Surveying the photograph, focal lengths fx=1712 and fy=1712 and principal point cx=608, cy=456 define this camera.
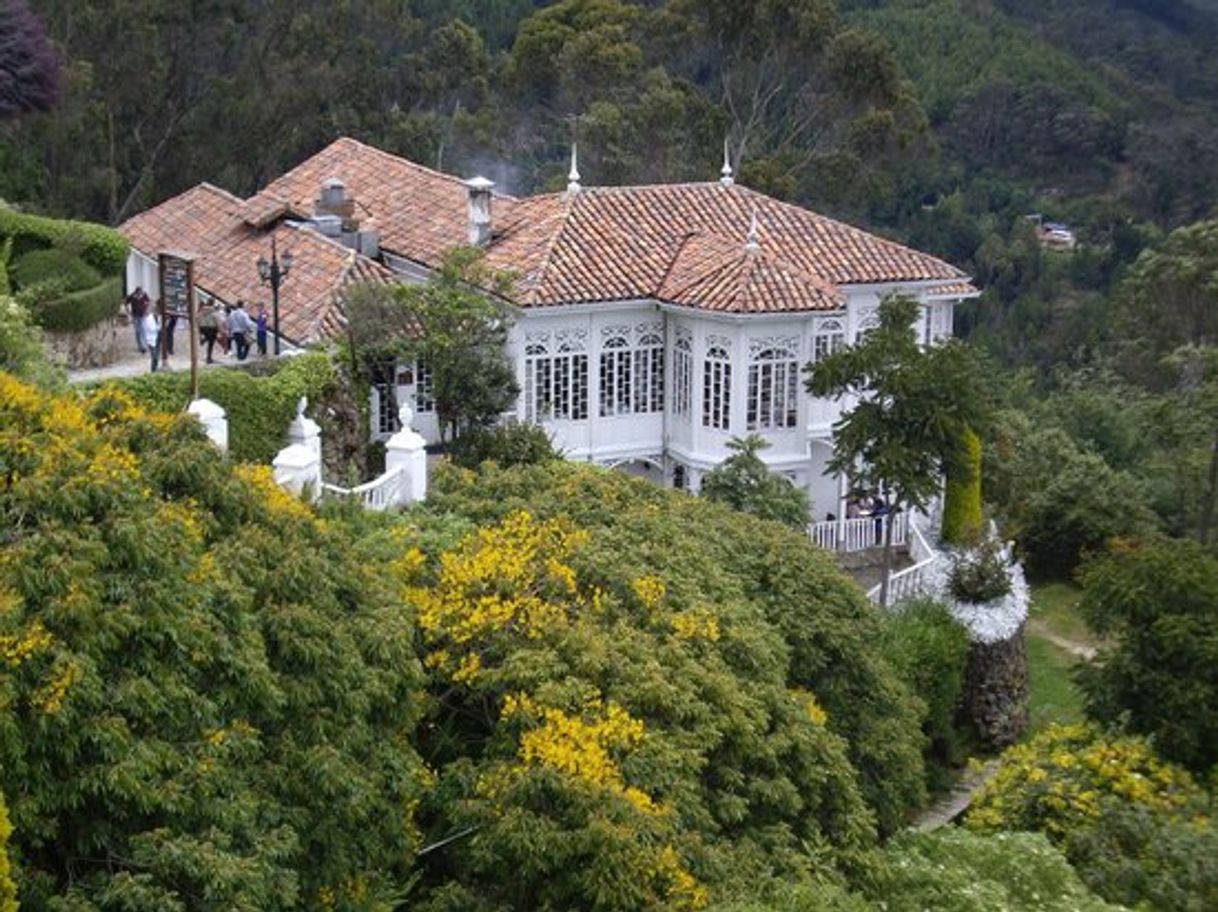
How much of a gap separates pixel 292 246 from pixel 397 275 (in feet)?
6.58

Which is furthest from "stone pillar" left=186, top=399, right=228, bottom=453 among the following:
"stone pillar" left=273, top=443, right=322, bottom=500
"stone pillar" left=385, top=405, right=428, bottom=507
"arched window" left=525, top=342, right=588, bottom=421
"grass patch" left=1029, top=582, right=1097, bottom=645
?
"grass patch" left=1029, top=582, right=1097, bottom=645

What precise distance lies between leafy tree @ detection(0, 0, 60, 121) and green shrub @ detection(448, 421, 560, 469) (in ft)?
43.4

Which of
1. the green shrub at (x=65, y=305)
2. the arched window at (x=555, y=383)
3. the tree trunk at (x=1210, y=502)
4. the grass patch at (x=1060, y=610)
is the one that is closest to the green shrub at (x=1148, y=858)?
the grass patch at (x=1060, y=610)

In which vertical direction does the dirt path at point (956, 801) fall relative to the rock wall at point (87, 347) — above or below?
below

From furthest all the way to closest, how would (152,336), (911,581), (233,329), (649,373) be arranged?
(649,373) → (911,581) → (233,329) → (152,336)

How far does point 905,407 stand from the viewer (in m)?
22.2

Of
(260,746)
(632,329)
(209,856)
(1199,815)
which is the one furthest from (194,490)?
(632,329)

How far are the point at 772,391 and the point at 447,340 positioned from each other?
5027 millimetres

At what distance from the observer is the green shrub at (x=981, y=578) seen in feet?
75.7

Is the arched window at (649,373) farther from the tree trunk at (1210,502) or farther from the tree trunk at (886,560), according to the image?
the tree trunk at (1210,502)

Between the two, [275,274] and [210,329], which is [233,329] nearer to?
[210,329]

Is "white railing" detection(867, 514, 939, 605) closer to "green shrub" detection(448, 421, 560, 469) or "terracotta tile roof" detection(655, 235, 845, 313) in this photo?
"terracotta tile roof" detection(655, 235, 845, 313)

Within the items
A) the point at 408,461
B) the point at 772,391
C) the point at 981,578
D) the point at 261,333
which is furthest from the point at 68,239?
the point at 981,578

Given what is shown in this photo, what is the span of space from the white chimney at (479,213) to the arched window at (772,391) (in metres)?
4.87
